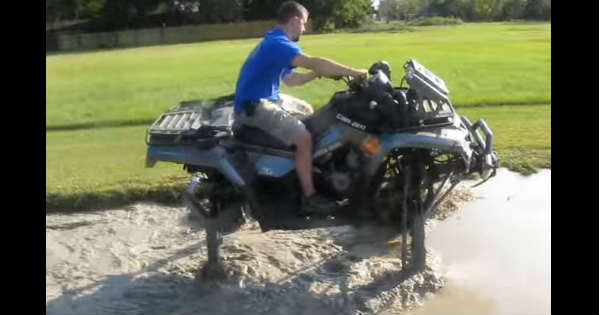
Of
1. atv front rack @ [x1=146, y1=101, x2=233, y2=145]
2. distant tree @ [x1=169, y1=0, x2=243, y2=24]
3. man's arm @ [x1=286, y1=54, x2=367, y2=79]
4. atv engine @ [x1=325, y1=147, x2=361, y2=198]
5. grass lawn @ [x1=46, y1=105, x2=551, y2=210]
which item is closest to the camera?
man's arm @ [x1=286, y1=54, x2=367, y2=79]

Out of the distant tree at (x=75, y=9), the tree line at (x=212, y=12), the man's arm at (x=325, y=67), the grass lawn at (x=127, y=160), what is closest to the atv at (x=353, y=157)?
the man's arm at (x=325, y=67)

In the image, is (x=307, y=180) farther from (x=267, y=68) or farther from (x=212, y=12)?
(x=212, y=12)

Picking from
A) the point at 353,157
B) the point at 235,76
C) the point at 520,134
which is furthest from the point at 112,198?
the point at 235,76

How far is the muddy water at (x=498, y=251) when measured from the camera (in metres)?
5.41

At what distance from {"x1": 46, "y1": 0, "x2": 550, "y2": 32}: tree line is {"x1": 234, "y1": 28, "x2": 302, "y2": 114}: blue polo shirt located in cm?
4209

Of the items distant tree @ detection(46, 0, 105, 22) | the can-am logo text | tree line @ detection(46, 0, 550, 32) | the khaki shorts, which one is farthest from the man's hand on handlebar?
distant tree @ detection(46, 0, 105, 22)

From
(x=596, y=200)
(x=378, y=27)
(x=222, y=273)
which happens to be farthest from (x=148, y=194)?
(x=378, y=27)

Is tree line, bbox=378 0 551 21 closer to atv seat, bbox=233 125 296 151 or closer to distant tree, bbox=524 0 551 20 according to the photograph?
distant tree, bbox=524 0 551 20

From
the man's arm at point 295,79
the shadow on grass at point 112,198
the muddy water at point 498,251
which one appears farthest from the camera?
the shadow on grass at point 112,198

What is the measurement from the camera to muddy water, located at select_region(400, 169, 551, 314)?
541 centimetres

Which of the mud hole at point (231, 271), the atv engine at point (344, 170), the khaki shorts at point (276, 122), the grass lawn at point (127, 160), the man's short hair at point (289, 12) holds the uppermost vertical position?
the man's short hair at point (289, 12)

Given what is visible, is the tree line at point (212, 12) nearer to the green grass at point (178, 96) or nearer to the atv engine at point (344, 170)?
the green grass at point (178, 96)

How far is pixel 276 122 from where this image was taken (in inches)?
216

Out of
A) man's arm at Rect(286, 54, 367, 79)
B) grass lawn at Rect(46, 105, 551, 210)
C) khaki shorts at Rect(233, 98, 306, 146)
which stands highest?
man's arm at Rect(286, 54, 367, 79)
